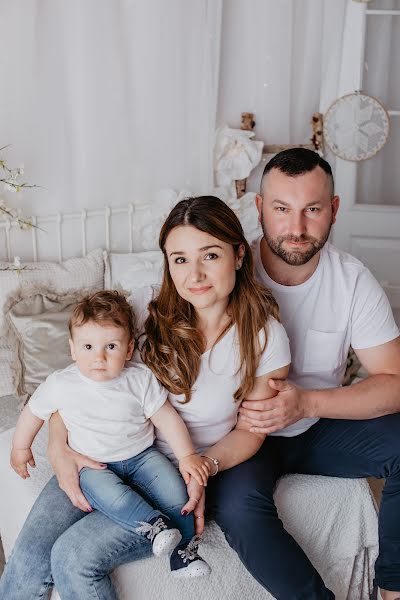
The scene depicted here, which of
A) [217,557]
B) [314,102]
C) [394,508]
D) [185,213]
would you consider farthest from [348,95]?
[217,557]

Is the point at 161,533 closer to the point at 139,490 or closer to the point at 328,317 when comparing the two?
the point at 139,490

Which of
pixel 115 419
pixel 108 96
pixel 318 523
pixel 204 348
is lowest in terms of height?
pixel 318 523

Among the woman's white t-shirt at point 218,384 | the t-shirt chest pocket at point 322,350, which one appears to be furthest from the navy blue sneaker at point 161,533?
the t-shirt chest pocket at point 322,350

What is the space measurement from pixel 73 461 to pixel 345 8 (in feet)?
7.48

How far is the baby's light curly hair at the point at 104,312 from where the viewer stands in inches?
63.5

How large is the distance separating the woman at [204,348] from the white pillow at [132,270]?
84 cm

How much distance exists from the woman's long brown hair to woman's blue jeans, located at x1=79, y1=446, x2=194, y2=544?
7.0 inches

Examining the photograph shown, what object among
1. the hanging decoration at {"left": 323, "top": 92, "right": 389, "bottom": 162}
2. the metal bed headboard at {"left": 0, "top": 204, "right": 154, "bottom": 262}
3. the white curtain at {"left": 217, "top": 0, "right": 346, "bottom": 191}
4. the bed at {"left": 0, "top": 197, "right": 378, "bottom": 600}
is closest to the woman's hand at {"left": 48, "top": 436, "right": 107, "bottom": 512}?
the bed at {"left": 0, "top": 197, "right": 378, "bottom": 600}

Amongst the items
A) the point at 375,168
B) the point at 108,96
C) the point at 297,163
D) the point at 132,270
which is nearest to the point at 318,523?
the point at 297,163

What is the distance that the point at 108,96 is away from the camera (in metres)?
2.73

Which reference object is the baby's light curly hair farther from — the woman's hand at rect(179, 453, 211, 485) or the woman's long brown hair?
the woman's hand at rect(179, 453, 211, 485)

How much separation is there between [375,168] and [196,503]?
217 cm

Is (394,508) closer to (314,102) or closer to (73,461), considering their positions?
(73,461)

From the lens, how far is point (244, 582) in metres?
1.60
